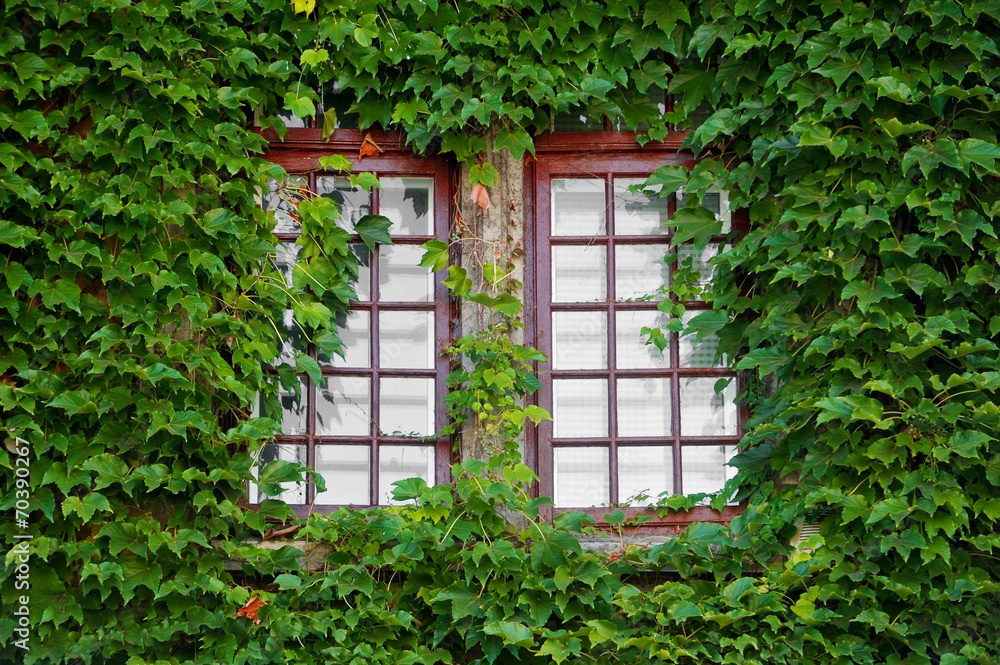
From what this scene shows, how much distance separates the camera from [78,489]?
4324 mm

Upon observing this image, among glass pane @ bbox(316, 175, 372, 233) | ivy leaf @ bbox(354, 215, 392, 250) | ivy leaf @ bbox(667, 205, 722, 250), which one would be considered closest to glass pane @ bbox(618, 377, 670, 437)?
ivy leaf @ bbox(667, 205, 722, 250)

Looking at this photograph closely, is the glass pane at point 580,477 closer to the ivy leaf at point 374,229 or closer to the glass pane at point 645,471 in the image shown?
the glass pane at point 645,471

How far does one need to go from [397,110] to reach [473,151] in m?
0.36

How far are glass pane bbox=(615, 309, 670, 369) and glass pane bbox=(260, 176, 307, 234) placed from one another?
4.76ft

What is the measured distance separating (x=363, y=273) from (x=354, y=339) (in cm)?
29

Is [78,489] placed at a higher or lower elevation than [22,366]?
lower

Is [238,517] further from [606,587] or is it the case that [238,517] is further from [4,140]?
[4,140]

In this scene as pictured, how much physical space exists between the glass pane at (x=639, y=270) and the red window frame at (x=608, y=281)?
6cm

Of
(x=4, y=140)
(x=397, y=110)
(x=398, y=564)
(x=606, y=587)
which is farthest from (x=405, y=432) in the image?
(x=4, y=140)

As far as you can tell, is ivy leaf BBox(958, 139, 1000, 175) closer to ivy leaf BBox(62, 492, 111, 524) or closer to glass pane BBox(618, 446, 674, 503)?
glass pane BBox(618, 446, 674, 503)

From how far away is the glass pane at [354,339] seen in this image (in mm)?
4688

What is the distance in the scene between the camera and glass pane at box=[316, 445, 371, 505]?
461cm

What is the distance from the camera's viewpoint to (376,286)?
15.5ft

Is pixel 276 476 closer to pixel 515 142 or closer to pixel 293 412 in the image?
pixel 293 412
